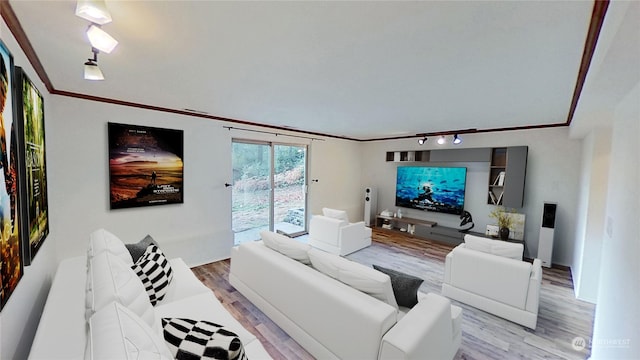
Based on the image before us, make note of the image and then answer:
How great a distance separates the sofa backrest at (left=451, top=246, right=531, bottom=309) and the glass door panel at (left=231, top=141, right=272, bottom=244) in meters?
3.35

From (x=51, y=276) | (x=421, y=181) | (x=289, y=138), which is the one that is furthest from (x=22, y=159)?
(x=421, y=181)

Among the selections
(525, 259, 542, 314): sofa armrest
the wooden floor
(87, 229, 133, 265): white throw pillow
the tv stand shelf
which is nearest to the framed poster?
the wooden floor

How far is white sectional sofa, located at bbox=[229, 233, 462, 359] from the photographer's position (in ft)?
5.04

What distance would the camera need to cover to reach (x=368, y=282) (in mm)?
1794

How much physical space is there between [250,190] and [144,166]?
1.73 metres

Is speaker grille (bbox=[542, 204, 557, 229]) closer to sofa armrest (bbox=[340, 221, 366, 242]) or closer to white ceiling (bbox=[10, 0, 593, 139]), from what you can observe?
white ceiling (bbox=[10, 0, 593, 139])

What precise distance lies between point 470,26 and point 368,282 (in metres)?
1.71

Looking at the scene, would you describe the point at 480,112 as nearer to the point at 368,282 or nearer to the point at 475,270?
the point at 475,270

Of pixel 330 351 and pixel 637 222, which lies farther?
pixel 330 351

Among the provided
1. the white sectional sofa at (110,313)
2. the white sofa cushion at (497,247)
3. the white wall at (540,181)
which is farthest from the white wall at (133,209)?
the white wall at (540,181)

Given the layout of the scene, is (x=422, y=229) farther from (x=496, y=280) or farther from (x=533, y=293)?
(x=533, y=293)

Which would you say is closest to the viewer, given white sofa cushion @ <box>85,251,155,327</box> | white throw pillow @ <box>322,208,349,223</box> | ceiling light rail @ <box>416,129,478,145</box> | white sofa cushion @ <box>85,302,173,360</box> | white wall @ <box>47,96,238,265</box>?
white sofa cushion @ <box>85,302,173,360</box>

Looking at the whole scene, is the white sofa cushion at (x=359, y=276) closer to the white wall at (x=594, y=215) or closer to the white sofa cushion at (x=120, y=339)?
the white sofa cushion at (x=120, y=339)

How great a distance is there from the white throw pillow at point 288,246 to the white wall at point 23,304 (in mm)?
1722
